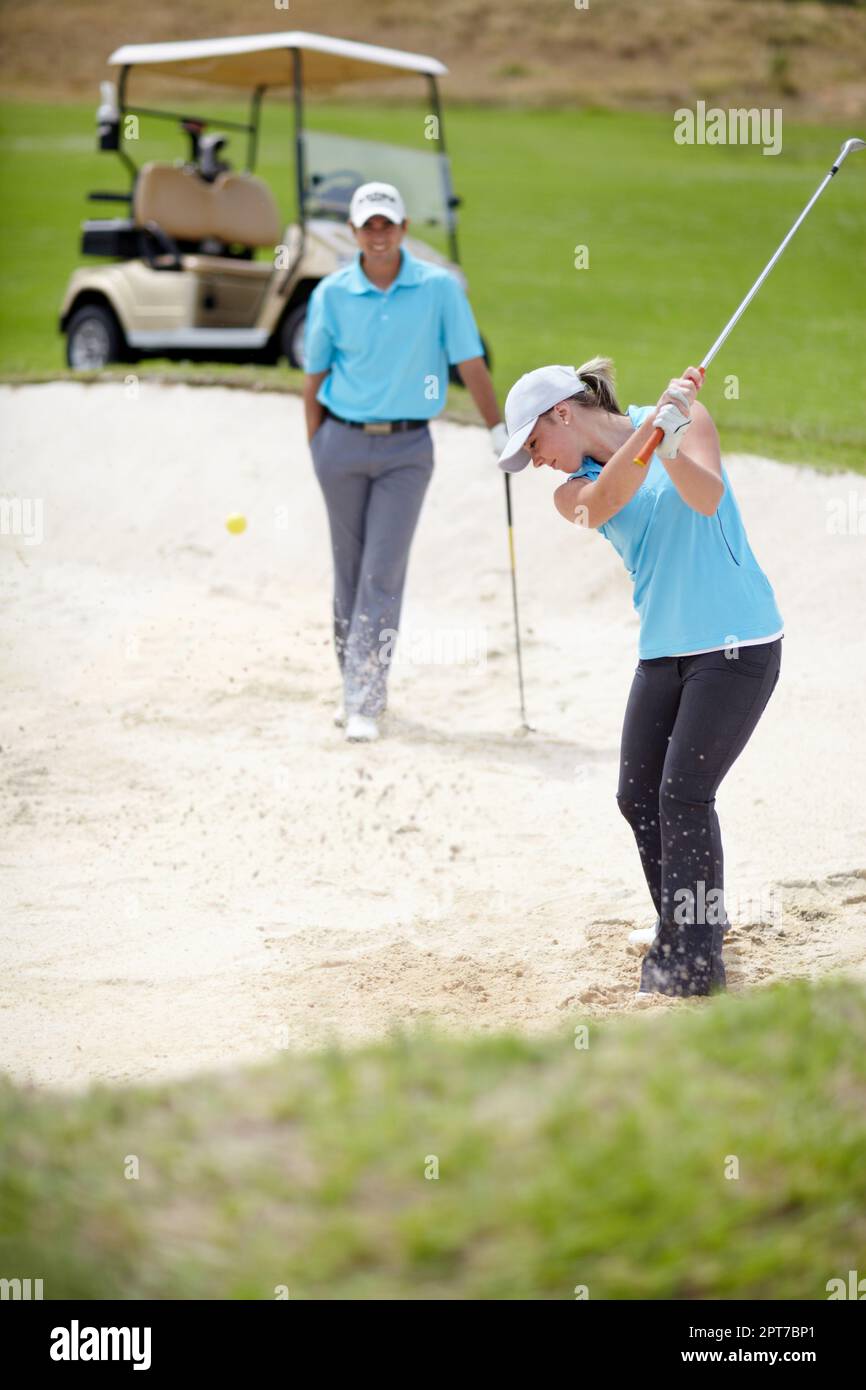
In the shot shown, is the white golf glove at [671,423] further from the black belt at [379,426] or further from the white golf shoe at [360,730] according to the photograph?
the white golf shoe at [360,730]

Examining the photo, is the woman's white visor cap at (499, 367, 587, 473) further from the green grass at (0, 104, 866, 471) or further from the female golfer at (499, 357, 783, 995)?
the green grass at (0, 104, 866, 471)

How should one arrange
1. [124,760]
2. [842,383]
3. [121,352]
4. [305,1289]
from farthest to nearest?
1. [842,383]
2. [121,352]
3. [124,760]
4. [305,1289]

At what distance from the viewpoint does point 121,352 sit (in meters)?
14.1

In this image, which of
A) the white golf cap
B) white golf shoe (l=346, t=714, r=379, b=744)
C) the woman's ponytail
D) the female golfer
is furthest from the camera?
white golf shoe (l=346, t=714, r=379, b=744)

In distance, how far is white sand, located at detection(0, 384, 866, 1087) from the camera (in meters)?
5.14

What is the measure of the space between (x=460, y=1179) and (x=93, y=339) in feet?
42.0

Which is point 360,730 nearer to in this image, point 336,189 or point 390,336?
point 390,336

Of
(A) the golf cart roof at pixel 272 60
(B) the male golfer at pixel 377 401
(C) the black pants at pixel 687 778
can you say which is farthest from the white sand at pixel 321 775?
(A) the golf cart roof at pixel 272 60

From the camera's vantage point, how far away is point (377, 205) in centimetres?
714

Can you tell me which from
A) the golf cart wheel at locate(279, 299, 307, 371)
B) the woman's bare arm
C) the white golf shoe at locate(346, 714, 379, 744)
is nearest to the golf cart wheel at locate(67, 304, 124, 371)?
the golf cart wheel at locate(279, 299, 307, 371)

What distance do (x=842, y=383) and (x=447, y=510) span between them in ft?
22.7

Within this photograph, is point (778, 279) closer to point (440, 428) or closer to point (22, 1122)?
point (440, 428)

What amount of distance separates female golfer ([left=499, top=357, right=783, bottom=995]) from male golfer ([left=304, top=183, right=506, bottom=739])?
119 inches
